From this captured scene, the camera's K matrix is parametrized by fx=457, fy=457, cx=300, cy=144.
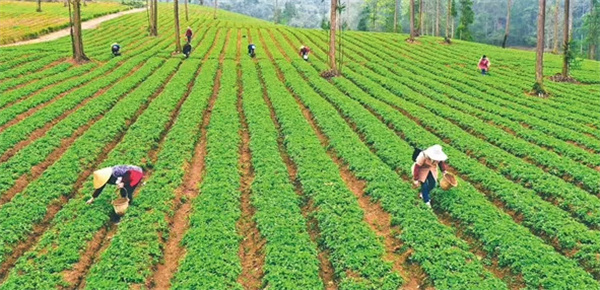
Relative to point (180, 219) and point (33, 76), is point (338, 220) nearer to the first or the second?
point (180, 219)

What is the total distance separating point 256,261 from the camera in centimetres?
1246

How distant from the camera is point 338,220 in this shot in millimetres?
13828

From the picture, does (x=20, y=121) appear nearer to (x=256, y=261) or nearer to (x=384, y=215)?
(x=256, y=261)

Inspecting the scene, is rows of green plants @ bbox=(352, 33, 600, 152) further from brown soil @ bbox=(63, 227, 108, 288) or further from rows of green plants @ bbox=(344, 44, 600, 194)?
brown soil @ bbox=(63, 227, 108, 288)

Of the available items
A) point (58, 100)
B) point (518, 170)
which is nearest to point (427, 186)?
point (518, 170)

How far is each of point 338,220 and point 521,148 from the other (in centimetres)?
1099

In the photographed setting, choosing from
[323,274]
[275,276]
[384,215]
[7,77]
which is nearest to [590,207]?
[384,215]

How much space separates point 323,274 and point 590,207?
357 inches

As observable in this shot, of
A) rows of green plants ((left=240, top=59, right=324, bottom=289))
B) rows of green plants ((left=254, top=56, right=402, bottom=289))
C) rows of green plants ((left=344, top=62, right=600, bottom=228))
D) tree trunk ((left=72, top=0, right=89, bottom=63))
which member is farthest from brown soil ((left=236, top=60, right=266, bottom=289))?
tree trunk ((left=72, top=0, right=89, bottom=63))

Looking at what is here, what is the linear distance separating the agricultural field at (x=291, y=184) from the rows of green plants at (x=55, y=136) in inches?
3.9

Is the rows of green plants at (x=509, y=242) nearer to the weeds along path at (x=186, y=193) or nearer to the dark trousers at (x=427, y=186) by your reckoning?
the dark trousers at (x=427, y=186)

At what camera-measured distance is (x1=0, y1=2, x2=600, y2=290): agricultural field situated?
38.3ft

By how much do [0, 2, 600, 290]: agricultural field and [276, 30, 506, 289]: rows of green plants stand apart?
59 mm

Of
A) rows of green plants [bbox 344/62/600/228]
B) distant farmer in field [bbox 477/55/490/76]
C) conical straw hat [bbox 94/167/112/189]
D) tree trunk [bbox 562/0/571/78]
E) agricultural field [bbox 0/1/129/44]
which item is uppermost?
agricultural field [bbox 0/1/129/44]
